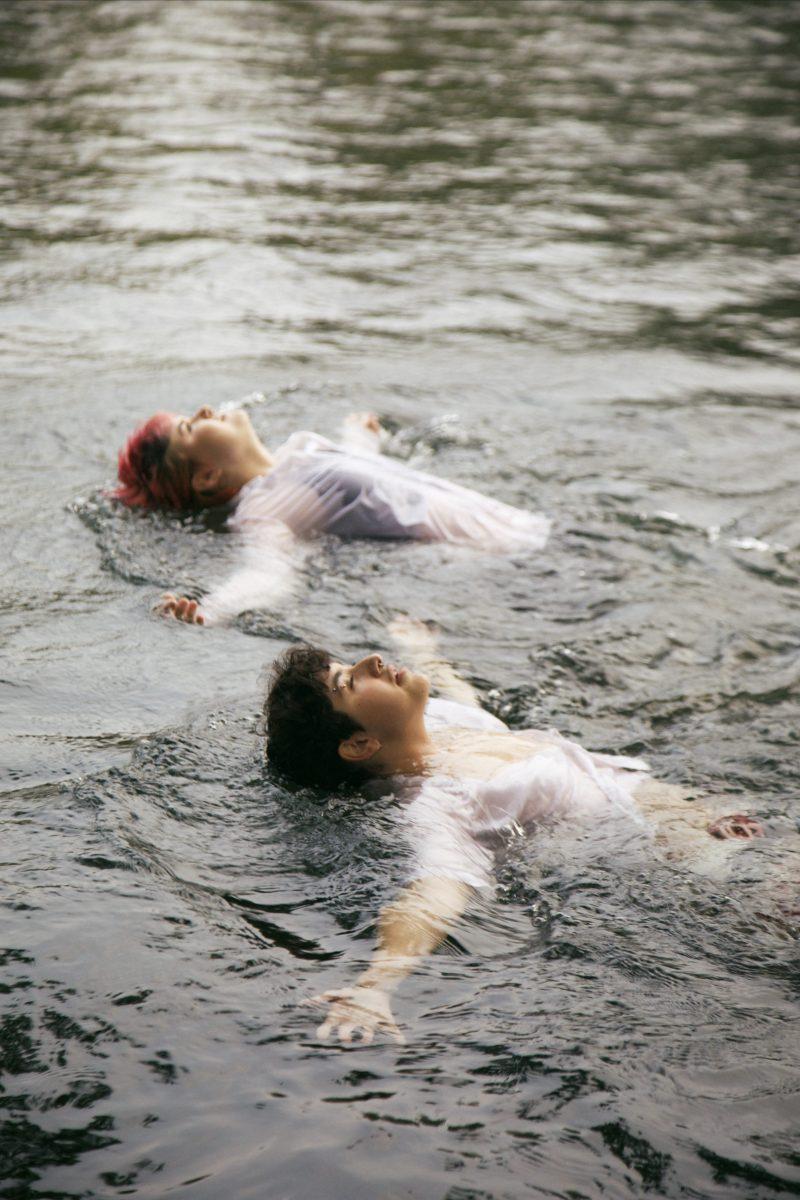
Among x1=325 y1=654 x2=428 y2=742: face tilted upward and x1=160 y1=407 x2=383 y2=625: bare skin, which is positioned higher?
x1=160 y1=407 x2=383 y2=625: bare skin

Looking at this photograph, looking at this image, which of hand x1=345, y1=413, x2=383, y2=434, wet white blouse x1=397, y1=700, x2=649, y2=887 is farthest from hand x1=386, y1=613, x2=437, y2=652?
hand x1=345, y1=413, x2=383, y2=434

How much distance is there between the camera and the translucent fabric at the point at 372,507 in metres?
6.76

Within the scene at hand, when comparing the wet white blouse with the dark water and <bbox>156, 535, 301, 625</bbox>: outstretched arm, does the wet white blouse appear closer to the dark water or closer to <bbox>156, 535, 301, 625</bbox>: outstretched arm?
the dark water

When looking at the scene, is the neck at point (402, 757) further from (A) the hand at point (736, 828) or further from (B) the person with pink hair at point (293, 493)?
(B) the person with pink hair at point (293, 493)

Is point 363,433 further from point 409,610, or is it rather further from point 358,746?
point 358,746

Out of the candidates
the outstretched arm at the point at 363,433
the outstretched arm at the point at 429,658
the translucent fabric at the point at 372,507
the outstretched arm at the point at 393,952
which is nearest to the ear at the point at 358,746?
the outstretched arm at the point at 393,952

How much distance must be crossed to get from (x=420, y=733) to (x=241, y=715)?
851mm

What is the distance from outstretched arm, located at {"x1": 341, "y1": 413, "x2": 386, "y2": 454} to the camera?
25.1 feet

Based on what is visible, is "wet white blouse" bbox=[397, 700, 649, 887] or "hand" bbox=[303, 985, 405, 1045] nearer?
"hand" bbox=[303, 985, 405, 1045]

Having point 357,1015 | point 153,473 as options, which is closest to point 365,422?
point 153,473

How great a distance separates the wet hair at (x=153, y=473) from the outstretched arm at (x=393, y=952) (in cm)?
347

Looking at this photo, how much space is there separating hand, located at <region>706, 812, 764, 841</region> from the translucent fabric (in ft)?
7.96

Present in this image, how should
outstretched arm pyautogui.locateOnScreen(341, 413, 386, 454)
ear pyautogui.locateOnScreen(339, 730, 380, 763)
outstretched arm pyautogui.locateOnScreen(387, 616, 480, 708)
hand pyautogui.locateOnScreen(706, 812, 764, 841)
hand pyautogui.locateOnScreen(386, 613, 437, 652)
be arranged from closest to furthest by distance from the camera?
1. hand pyautogui.locateOnScreen(706, 812, 764, 841)
2. ear pyautogui.locateOnScreen(339, 730, 380, 763)
3. outstretched arm pyautogui.locateOnScreen(387, 616, 480, 708)
4. hand pyautogui.locateOnScreen(386, 613, 437, 652)
5. outstretched arm pyautogui.locateOnScreen(341, 413, 386, 454)

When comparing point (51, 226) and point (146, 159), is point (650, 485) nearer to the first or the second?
point (51, 226)
